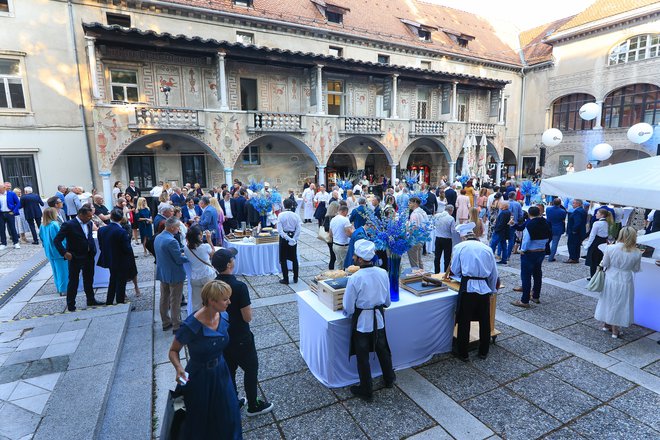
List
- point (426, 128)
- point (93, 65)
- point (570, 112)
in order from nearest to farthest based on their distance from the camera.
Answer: point (93, 65), point (426, 128), point (570, 112)

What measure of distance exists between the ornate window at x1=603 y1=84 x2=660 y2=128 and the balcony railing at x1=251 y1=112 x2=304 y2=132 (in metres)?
21.8

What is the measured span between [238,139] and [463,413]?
630 inches

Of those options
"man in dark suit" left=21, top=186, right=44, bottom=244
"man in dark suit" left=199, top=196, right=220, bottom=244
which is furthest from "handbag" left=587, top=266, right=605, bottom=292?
"man in dark suit" left=21, top=186, right=44, bottom=244

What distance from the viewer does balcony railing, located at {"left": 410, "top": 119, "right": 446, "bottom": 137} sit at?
73.9 feet

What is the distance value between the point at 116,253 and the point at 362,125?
16.5 metres

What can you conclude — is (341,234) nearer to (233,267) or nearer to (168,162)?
(233,267)

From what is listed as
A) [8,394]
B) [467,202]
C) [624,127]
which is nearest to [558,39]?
[624,127]

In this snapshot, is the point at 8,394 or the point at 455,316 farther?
the point at 455,316

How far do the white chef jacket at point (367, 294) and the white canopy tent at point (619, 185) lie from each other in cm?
418

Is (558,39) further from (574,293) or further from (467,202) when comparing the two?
(574,293)

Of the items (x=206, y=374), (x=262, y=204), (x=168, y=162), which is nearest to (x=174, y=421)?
(x=206, y=374)

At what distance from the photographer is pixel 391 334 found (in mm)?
4598

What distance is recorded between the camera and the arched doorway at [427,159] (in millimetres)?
25156

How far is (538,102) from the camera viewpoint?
2858cm
